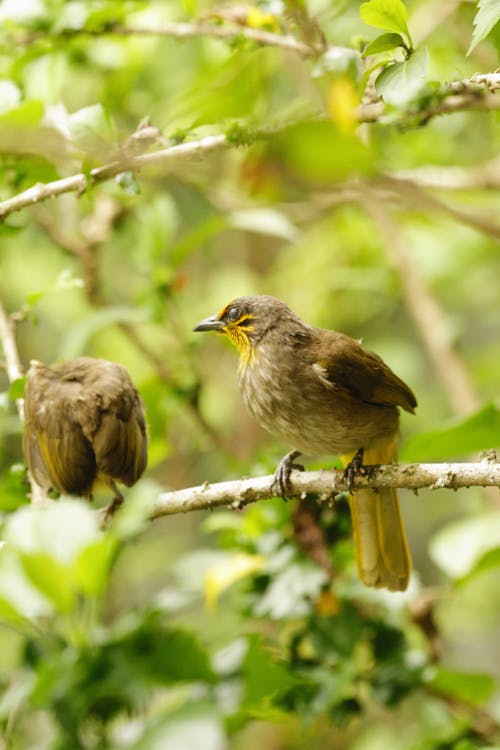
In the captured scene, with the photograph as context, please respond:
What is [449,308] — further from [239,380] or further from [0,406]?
[0,406]

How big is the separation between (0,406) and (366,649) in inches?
62.4

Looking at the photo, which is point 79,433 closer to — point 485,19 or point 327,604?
point 327,604

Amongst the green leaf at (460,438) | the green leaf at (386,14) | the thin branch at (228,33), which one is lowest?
the green leaf at (460,438)

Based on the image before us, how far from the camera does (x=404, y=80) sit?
2178mm

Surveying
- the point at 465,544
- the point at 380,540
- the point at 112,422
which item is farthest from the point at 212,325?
the point at 465,544

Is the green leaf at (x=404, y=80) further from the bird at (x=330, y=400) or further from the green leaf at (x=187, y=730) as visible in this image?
the green leaf at (x=187, y=730)

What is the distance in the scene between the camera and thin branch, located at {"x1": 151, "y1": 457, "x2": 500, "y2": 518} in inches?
95.8

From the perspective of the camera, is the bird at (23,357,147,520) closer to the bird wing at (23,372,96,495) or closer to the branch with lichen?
the bird wing at (23,372,96,495)

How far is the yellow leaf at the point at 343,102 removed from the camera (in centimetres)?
183

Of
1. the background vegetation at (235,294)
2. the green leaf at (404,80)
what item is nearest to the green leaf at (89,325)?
the background vegetation at (235,294)

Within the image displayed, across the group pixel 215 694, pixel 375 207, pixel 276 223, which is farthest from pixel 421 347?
pixel 215 694

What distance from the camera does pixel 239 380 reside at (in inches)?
130

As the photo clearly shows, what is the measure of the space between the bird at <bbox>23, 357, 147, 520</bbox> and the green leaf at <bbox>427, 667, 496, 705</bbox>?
4.15 ft

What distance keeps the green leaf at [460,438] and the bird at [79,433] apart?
34.9 inches
